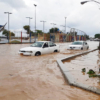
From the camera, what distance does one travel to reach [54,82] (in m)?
5.65

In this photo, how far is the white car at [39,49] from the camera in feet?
42.1

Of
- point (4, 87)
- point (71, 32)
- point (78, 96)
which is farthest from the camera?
point (71, 32)

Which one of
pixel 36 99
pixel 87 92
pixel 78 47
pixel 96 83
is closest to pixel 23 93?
pixel 36 99

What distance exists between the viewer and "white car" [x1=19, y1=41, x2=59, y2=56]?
1284 centimetres

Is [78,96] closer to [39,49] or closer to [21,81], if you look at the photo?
[21,81]

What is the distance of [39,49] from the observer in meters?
13.4

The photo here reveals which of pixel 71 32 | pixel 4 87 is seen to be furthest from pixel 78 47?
pixel 71 32

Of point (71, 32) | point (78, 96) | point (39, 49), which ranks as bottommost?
point (78, 96)

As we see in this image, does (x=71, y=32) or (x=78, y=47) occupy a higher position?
(x=71, y=32)

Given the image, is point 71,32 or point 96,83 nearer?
point 96,83

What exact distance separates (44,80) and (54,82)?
0.43m

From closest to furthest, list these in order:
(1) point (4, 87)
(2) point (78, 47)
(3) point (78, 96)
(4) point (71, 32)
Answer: (3) point (78, 96)
(1) point (4, 87)
(2) point (78, 47)
(4) point (71, 32)

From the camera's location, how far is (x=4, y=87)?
4961mm

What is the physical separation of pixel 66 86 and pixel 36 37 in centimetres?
3765
